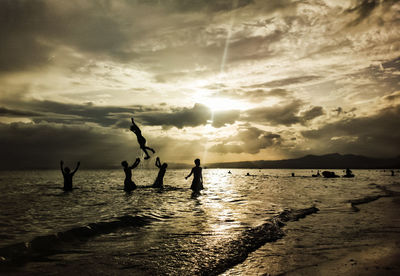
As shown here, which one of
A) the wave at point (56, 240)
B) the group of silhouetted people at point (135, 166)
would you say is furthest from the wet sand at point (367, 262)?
the group of silhouetted people at point (135, 166)

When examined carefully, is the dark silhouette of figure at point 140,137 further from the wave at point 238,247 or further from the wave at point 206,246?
the wave at point 238,247

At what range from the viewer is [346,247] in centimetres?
645

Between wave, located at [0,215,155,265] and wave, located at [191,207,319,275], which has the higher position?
wave, located at [191,207,319,275]

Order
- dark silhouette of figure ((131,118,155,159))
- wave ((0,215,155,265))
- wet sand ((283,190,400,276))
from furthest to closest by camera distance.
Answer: dark silhouette of figure ((131,118,155,159)) < wave ((0,215,155,265)) < wet sand ((283,190,400,276))

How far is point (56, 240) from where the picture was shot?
759 cm

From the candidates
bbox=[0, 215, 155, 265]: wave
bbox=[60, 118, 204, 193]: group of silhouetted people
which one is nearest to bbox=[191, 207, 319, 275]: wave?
bbox=[0, 215, 155, 265]: wave

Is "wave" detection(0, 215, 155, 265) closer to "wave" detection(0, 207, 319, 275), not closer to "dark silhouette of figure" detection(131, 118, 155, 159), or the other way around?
"wave" detection(0, 207, 319, 275)

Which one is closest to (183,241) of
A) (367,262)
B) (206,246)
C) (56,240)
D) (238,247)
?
(206,246)

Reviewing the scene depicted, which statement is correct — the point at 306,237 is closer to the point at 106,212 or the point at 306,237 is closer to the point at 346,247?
the point at 346,247

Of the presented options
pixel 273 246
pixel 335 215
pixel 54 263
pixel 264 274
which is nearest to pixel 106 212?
pixel 54 263

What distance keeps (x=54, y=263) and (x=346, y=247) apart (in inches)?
279

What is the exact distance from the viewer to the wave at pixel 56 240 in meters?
6.29

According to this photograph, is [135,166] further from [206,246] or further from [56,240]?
[206,246]

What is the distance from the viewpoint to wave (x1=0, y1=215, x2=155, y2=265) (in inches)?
248
